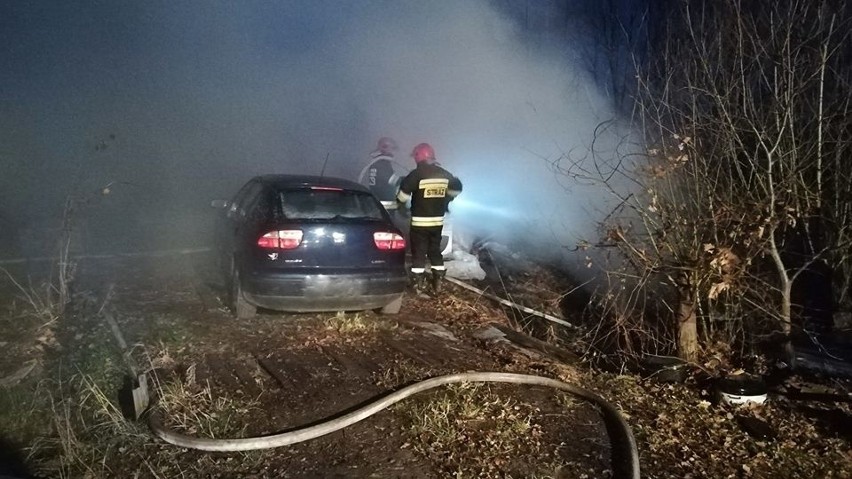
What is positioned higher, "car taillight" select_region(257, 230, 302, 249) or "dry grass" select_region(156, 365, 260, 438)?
"car taillight" select_region(257, 230, 302, 249)

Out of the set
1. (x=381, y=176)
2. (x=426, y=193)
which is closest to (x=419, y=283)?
(x=426, y=193)

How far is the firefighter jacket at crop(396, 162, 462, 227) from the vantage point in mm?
6309

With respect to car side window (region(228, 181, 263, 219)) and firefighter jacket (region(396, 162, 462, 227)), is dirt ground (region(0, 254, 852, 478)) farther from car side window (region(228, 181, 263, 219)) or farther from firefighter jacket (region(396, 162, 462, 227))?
firefighter jacket (region(396, 162, 462, 227))

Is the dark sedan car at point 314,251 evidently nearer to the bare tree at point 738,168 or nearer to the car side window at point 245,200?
the car side window at point 245,200

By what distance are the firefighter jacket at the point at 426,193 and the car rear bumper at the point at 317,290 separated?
1127mm

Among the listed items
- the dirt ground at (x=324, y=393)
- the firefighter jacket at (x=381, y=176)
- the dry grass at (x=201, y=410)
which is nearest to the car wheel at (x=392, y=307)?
the dirt ground at (x=324, y=393)

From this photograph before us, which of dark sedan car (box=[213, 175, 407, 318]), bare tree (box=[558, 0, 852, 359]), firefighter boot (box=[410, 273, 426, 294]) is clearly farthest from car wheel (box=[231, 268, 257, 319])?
bare tree (box=[558, 0, 852, 359])

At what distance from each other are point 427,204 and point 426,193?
130 millimetres

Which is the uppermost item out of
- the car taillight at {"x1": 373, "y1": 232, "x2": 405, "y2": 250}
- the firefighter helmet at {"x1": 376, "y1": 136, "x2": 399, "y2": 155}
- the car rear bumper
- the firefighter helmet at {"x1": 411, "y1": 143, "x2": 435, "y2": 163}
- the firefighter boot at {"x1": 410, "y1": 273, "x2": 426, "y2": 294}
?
the firefighter helmet at {"x1": 376, "y1": 136, "x2": 399, "y2": 155}

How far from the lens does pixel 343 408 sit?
3.83 meters

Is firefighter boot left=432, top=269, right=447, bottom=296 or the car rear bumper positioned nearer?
the car rear bumper

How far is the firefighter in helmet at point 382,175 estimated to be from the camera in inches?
299

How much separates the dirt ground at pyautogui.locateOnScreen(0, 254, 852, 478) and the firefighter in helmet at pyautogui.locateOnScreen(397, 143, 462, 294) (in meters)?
1.01

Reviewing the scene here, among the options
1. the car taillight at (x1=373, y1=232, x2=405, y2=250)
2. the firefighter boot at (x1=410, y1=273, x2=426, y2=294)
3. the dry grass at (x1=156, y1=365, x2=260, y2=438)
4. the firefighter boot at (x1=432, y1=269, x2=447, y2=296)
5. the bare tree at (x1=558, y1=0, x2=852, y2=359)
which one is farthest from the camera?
the firefighter boot at (x1=410, y1=273, x2=426, y2=294)
